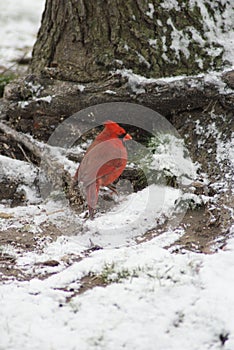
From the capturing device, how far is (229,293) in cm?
284

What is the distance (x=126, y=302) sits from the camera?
2.79 m

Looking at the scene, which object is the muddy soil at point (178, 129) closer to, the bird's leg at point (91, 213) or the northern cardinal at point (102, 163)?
the bird's leg at point (91, 213)

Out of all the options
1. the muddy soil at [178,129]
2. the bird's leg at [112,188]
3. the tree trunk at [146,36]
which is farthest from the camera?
the tree trunk at [146,36]

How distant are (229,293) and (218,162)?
4.90 feet

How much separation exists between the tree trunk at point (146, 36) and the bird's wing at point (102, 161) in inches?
33.1

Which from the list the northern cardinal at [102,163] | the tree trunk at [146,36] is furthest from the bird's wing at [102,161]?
the tree trunk at [146,36]

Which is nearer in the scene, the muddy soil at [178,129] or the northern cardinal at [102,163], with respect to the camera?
the muddy soil at [178,129]

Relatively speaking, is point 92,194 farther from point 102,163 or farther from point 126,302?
point 126,302

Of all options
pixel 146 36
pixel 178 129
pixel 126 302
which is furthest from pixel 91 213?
pixel 146 36

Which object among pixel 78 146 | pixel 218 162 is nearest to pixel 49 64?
pixel 78 146

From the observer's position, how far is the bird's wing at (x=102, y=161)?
12.9ft

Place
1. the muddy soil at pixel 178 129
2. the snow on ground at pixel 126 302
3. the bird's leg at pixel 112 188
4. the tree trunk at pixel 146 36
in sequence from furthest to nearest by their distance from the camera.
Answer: the tree trunk at pixel 146 36 → the bird's leg at pixel 112 188 → the muddy soil at pixel 178 129 → the snow on ground at pixel 126 302

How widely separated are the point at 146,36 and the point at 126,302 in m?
2.53

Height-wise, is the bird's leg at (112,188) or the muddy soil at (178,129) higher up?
the muddy soil at (178,129)
